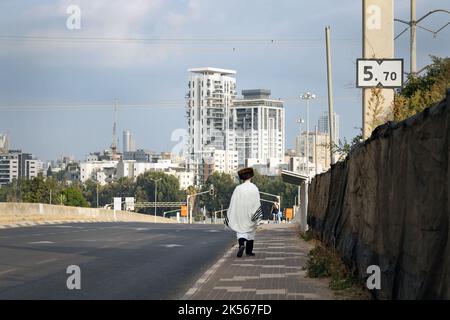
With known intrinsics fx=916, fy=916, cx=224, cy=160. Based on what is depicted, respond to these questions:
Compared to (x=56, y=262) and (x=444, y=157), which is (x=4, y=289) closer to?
(x=56, y=262)

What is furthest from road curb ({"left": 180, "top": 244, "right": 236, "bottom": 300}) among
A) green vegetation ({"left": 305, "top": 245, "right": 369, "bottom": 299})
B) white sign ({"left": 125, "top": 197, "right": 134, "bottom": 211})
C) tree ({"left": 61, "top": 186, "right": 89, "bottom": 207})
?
white sign ({"left": 125, "top": 197, "right": 134, "bottom": 211})

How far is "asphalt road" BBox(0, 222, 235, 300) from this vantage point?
12.7 meters

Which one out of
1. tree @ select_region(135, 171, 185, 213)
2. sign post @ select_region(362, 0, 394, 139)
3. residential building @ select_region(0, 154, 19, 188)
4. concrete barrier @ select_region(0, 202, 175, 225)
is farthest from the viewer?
residential building @ select_region(0, 154, 19, 188)

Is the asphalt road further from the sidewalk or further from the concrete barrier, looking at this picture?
the concrete barrier

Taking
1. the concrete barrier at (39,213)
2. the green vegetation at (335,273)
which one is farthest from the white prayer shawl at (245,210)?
the concrete barrier at (39,213)

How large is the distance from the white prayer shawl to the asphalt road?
3.41 feet

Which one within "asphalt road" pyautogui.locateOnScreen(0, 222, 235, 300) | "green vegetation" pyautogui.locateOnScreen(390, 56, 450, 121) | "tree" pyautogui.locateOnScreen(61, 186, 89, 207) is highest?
"green vegetation" pyautogui.locateOnScreen(390, 56, 450, 121)

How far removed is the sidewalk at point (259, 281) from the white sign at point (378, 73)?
12.7 ft

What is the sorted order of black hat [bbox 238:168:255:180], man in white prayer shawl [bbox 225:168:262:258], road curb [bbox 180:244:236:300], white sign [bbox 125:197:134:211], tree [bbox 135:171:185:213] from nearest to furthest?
road curb [bbox 180:244:236:300] → man in white prayer shawl [bbox 225:168:262:258] → black hat [bbox 238:168:255:180] → white sign [bbox 125:197:134:211] → tree [bbox 135:171:185:213]

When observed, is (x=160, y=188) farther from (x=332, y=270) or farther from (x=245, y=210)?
(x=332, y=270)

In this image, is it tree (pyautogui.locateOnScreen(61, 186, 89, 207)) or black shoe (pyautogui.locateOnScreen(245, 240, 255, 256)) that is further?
tree (pyautogui.locateOnScreen(61, 186, 89, 207))
